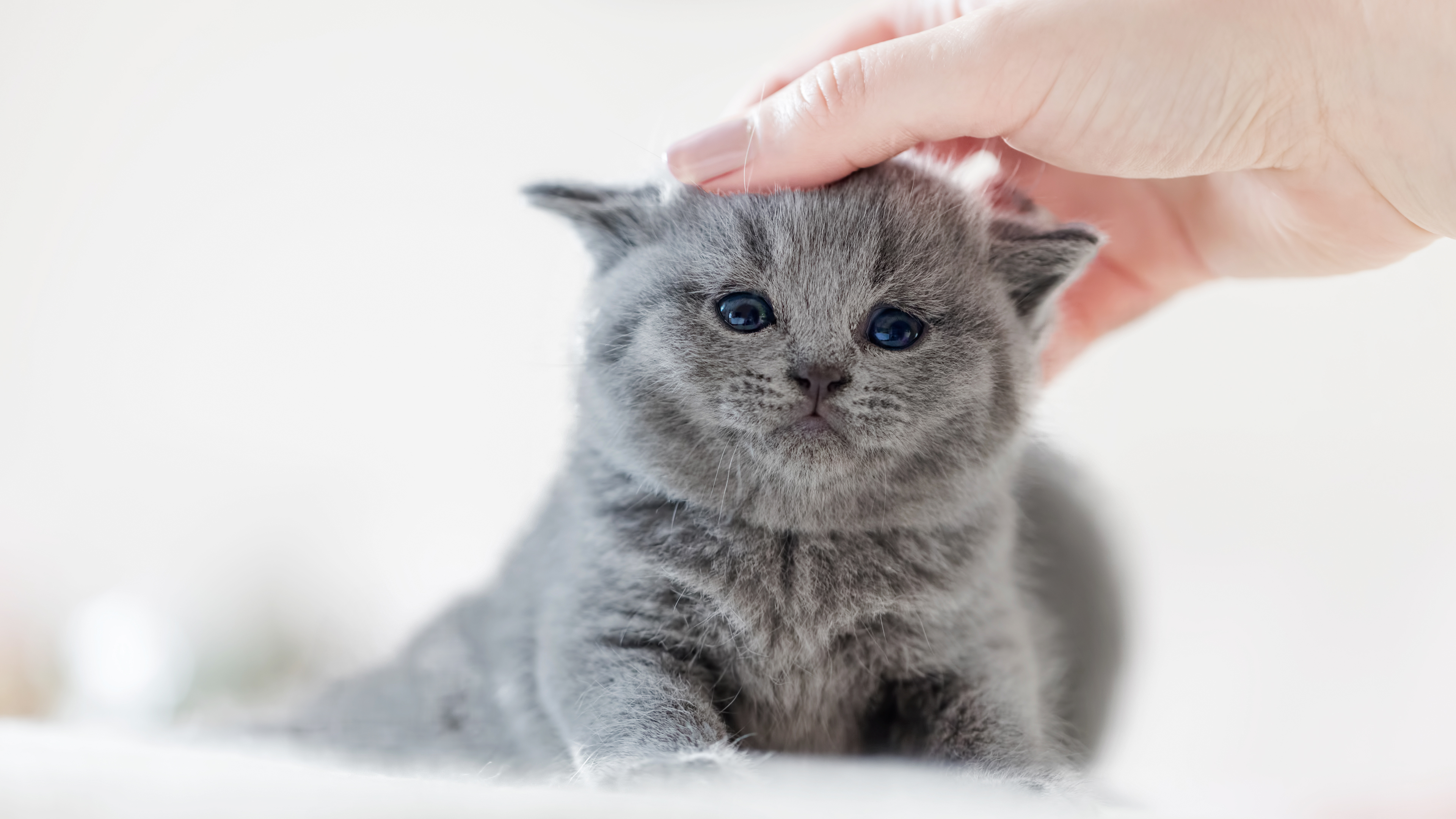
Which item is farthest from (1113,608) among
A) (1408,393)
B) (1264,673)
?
(1408,393)

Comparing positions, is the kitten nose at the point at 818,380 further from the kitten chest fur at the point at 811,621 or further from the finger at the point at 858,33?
the finger at the point at 858,33

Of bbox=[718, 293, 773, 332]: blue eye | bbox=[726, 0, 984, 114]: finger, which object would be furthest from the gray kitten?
bbox=[726, 0, 984, 114]: finger

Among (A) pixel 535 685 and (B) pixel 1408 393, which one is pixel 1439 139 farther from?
(A) pixel 535 685

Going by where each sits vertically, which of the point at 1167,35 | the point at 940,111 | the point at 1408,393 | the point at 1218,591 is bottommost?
the point at 1218,591

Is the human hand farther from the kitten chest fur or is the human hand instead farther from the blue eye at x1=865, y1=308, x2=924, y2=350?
the kitten chest fur

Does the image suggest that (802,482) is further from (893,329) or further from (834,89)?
(834,89)

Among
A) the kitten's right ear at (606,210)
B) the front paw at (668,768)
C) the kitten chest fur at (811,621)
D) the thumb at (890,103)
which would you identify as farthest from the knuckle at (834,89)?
the front paw at (668,768)

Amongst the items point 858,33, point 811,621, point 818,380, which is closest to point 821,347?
point 818,380
